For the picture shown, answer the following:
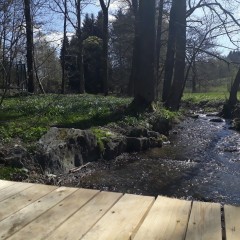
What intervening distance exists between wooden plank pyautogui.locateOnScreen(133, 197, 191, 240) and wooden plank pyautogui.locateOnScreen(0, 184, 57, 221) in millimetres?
1124

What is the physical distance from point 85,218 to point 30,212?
0.51 m

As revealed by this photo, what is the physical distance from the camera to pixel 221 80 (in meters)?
58.0

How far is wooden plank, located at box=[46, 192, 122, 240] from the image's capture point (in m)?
2.76

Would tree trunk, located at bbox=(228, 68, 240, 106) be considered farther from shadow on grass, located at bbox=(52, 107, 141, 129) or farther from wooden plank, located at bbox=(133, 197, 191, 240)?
wooden plank, located at bbox=(133, 197, 191, 240)

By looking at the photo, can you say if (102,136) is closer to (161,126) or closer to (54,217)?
(161,126)

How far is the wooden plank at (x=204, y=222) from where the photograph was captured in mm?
2646

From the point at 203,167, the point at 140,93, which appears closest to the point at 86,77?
the point at 140,93

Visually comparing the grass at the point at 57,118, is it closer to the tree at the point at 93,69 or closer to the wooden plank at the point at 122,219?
the wooden plank at the point at 122,219

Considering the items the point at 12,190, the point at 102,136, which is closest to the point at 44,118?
the point at 102,136

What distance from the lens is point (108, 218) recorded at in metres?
3.03

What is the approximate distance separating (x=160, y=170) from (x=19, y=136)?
329 centimetres

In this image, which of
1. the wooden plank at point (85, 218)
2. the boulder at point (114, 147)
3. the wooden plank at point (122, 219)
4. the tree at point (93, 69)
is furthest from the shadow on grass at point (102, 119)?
the tree at point (93, 69)

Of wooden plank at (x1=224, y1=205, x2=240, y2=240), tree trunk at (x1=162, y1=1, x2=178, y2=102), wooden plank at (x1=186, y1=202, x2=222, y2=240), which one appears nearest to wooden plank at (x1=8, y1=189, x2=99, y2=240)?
wooden plank at (x1=186, y1=202, x2=222, y2=240)

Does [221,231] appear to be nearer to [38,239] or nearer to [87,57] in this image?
[38,239]
